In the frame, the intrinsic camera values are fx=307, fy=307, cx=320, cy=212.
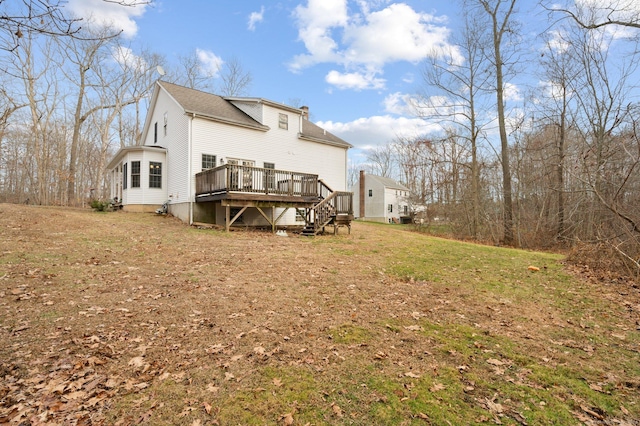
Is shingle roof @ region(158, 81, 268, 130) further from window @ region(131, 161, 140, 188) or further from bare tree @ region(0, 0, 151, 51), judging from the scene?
bare tree @ region(0, 0, 151, 51)

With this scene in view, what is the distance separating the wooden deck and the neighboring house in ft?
83.1

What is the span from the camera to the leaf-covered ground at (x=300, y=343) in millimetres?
2773

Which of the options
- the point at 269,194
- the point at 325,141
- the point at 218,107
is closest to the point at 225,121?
the point at 218,107

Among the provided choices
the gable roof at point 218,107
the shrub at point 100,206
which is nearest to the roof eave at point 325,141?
the gable roof at point 218,107

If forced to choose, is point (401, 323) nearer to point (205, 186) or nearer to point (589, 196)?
point (205, 186)

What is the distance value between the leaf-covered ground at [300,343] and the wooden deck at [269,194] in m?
4.99

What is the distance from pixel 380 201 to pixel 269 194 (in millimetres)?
27338

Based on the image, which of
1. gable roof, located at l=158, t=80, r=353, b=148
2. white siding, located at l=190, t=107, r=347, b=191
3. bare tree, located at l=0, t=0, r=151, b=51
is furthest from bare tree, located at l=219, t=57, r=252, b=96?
bare tree, located at l=0, t=0, r=151, b=51

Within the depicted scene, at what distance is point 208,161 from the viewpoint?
585 inches

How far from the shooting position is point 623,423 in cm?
269

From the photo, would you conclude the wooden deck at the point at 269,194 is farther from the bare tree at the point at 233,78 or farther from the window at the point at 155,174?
the bare tree at the point at 233,78

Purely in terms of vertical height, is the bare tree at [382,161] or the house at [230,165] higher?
the bare tree at [382,161]

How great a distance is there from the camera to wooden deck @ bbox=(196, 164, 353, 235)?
40.5 ft

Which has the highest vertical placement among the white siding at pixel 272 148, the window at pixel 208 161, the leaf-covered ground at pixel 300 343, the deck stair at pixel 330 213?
the white siding at pixel 272 148
